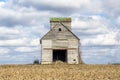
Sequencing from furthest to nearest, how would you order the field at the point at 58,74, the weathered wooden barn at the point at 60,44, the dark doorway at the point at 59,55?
the dark doorway at the point at 59,55 < the weathered wooden barn at the point at 60,44 < the field at the point at 58,74

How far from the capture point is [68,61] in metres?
68.9

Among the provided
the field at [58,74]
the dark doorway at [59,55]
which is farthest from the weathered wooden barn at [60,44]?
the field at [58,74]

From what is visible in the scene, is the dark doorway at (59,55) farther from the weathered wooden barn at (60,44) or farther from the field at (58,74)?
the field at (58,74)

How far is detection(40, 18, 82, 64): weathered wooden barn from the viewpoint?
68.6 m

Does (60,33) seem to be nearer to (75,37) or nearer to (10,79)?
(75,37)

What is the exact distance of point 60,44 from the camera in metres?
68.6

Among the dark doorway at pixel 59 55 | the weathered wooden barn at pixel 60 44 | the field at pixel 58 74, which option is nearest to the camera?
the field at pixel 58 74

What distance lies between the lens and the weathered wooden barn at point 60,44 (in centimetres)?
6856

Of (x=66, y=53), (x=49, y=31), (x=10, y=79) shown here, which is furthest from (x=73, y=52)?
(x=10, y=79)

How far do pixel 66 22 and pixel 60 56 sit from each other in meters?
6.53

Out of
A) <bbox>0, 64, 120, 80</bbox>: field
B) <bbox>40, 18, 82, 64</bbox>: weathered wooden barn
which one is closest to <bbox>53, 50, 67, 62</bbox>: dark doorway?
<bbox>40, 18, 82, 64</bbox>: weathered wooden barn

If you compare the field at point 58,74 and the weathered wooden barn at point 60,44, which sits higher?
the weathered wooden barn at point 60,44

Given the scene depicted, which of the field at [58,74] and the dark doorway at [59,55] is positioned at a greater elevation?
the dark doorway at [59,55]

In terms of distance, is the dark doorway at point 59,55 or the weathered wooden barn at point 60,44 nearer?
the weathered wooden barn at point 60,44
